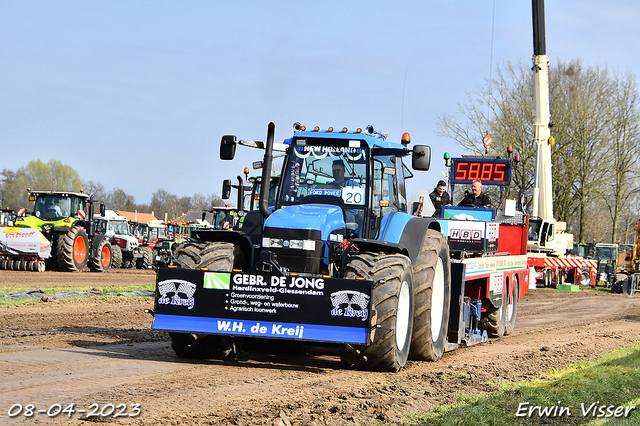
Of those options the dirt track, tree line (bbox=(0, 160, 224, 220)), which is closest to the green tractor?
the dirt track

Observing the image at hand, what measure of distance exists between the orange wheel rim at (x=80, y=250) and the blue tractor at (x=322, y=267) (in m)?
17.6

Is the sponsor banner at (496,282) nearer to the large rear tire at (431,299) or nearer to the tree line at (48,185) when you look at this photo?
the large rear tire at (431,299)

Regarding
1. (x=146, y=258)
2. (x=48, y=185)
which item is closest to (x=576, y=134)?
(x=146, y=258)

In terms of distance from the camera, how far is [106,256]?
26.7m

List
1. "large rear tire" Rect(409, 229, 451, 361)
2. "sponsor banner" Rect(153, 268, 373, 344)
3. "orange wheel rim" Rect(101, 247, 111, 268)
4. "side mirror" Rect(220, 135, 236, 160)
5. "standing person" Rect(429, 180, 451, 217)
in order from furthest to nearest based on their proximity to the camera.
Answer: "orange wheel rim" Rect(101, 247, 111, 268) → "standing person" Rect(429, 180, 451, 217) → "large rear tire" Rect(409, 229, 451, 361) → "side mirror" Rect(220, 135, 236, 160) → "sponsor banner" Rect(153, 268, 373, 344)

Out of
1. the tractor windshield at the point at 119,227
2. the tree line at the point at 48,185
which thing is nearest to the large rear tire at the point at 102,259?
the tractor windshield at the point at 119,227

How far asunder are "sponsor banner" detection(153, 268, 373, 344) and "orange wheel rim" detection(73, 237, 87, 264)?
18.3 m

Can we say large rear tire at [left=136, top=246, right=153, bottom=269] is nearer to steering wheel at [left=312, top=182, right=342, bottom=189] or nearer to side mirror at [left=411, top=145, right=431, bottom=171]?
steering wheel at [left=312, top=182, right=342, bottom=189]

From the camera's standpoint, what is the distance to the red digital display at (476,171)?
1477cm

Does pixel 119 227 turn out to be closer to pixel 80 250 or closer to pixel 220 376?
pixel 80 250

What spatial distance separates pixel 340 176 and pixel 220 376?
2.80 m

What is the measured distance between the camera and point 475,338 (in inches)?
434

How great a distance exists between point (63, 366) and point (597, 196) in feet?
124

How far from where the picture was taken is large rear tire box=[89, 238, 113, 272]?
26.0 meters
